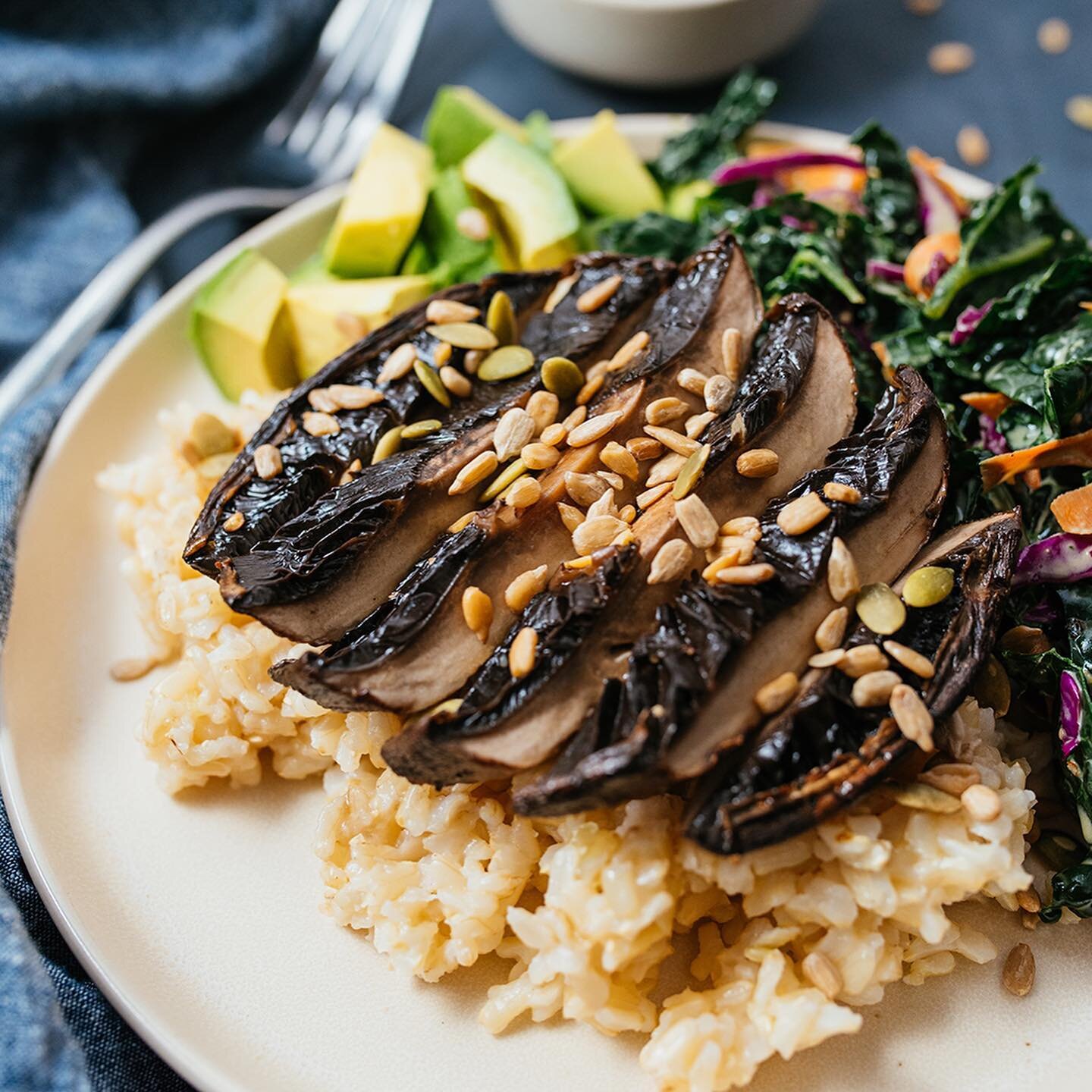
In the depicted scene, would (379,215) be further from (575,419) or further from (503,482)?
(503,482)

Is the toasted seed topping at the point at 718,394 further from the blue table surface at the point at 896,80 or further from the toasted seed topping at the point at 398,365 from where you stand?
the blue table surface at the point at 896,80

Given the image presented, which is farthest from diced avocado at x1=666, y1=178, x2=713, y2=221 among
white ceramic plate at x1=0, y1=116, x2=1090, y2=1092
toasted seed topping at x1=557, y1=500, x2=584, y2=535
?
white ceramic plate at x1=0, y1=116, x2=1090, y2=1092

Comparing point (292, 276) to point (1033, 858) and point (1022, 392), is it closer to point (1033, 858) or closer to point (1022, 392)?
point (1022, 392)

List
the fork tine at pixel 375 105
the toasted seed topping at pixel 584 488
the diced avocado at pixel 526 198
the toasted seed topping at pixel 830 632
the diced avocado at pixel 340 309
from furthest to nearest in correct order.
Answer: the fork tine at pixel 375 105 → the diced avocado at pixel 526 198 → the diced avocado at pixel 340 309 → the toasted seed topping at pixel 584 488 → the toasted seed topping at pixel 830 632

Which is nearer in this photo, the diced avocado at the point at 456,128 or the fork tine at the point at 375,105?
the diced avocado at the point at 456,128

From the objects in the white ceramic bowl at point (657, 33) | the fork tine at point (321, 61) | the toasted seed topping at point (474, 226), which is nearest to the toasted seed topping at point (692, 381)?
the toasted seed topping at point (474, 226)

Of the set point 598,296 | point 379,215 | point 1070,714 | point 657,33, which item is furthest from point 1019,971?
point 657,33

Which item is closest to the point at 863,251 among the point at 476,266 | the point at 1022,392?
the point at 1022,392
